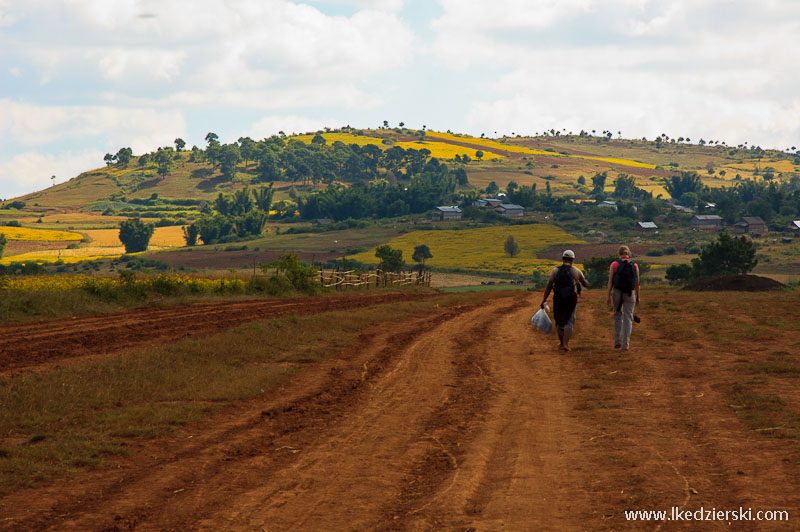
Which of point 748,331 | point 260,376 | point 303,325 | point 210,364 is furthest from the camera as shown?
point 303,325

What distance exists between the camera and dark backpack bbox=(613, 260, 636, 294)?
15.8 metres

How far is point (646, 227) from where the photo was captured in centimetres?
14375

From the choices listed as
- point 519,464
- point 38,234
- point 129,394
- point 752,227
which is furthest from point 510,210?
point 519,464

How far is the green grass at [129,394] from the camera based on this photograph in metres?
8.45

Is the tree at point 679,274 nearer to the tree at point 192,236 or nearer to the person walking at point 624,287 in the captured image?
the person walking at point 624,287

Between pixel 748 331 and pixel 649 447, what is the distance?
1183 centimetres

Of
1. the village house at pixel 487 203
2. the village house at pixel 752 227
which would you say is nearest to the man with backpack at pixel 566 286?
the village house at pixel 752 227

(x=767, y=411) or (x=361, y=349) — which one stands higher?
(x=767, y=411)

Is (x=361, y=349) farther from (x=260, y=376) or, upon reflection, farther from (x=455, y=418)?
(x=455, y=418)

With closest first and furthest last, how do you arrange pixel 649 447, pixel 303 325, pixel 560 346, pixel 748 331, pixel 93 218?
pixel 649 447, pixel 560 346, pixel 748 331, pixel 303 325, pixel 93 218

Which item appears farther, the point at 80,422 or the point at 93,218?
the point at 93,218

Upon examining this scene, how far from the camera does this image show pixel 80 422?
9.97 m

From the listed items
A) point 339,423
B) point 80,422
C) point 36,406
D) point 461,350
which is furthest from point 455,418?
point 461,350

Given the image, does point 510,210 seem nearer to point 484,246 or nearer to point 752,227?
point 484,246
